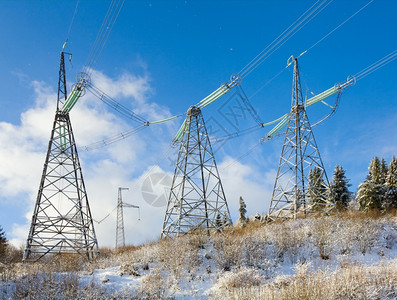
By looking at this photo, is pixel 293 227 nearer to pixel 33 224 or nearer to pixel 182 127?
pixel 182 127

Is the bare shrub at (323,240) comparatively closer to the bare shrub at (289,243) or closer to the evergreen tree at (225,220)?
the bare shrub at (289,243)

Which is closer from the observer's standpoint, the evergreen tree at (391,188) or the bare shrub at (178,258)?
the bare shrub at (178,258)

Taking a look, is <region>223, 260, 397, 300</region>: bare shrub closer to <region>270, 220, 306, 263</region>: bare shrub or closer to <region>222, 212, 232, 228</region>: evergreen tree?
<region>270, 220, 306, 263</region>: bare shrub

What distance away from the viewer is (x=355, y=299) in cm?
542

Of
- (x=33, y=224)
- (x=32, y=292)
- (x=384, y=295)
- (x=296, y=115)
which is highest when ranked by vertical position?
(x=296, y=115)

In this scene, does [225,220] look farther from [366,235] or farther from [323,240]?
[366,235]

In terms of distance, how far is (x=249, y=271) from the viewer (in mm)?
7305

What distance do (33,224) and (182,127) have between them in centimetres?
1064

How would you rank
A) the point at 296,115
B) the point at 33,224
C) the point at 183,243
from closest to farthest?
the point at 183,243 → the point at 33,224 → the point at 296,115

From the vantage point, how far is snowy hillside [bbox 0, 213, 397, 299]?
5711 millimetres

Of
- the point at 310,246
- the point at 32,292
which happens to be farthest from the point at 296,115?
the point at 32,292

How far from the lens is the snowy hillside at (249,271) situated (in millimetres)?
5711

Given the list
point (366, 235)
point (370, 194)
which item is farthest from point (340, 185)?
point (366, 235)

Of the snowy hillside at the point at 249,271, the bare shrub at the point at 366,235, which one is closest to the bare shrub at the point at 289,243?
the snowy hillside at the point at 249,271
